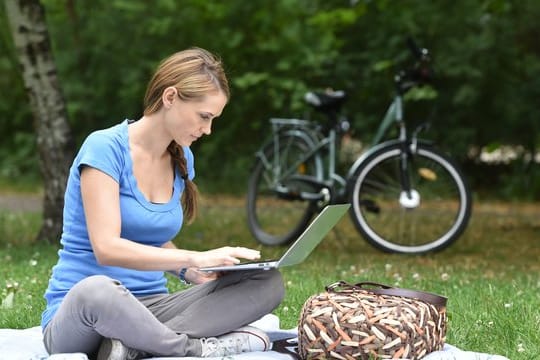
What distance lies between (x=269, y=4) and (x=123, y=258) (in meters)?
8.73

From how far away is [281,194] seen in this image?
7.80 metres

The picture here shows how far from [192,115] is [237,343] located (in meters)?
0.89

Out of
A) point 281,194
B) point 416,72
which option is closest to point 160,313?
point 281,194

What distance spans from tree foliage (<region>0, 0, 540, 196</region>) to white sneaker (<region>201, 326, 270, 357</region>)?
7.42 metres

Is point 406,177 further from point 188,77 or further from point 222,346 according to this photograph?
point 188,77

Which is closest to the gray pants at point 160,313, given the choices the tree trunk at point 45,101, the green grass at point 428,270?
the green grass at point 428,270

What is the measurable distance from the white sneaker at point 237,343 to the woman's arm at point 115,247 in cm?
42

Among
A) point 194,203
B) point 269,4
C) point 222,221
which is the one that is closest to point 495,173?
point 269,4

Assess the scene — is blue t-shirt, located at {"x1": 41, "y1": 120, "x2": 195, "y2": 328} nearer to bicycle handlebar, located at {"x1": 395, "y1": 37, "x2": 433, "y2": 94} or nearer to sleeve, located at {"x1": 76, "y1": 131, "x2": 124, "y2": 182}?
sleeve, located at {"x1": 76, "y1": 131, "x2": 124, "y2": 182}

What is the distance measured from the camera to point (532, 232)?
907 cm

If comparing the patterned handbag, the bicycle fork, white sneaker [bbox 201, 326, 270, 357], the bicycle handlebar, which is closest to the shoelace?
white sneaker [bbox 201, 326, 270, 357]

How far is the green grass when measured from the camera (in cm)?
446

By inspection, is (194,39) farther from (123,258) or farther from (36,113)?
(123,258)

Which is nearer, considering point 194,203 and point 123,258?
point 123,258
